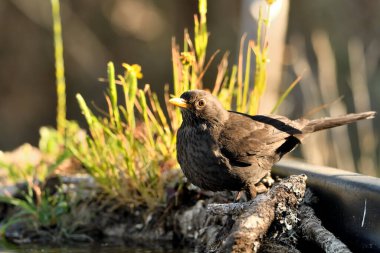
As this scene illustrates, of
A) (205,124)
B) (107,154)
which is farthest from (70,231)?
(205,124)

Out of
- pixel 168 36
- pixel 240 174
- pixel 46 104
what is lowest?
pixel 240 174

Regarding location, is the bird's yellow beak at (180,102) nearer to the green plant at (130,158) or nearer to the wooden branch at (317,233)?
the green plant at (130,158)

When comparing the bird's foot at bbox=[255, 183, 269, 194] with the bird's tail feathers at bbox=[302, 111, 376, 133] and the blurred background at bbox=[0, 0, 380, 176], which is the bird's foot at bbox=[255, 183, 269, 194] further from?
the blurred background at bbox=[0, 0, 380, 176]

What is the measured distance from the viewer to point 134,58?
1334 centimetres

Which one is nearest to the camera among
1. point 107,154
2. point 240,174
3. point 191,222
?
point 240,174

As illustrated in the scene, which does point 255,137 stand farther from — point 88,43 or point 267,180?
point 88,43

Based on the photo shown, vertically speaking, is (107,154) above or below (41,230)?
above

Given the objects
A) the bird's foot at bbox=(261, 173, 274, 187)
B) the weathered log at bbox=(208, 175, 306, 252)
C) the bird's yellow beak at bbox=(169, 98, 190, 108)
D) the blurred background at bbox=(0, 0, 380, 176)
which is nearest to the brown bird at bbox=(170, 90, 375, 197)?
the bird's yellow beak at bbox=(169, 98, 190, 108)

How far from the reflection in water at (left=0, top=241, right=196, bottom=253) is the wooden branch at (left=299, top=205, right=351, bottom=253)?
37.6 inches

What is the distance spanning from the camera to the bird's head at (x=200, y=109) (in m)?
4.45

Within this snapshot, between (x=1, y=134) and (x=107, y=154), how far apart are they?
8434 mm

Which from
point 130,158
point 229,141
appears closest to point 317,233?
point 229,141

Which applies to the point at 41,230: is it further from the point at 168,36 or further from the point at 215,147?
the point at 168,36

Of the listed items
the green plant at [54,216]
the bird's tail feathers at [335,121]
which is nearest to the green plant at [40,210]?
the green plant at [54,216]
